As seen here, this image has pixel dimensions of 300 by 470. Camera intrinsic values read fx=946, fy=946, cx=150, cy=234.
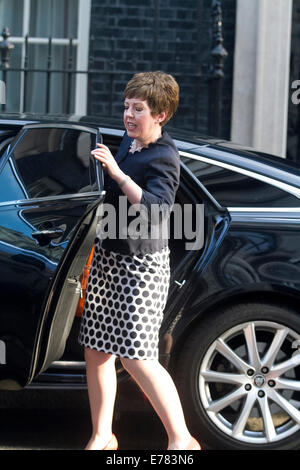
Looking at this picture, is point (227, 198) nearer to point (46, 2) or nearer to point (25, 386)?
point (25, 386)

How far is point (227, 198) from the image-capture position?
4.21 metres

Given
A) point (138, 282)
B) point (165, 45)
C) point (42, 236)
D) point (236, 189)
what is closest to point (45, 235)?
point (42, 236)

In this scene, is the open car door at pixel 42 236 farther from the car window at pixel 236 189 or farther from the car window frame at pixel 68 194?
the car window at pixel 236 189

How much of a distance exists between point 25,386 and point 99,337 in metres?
0.45

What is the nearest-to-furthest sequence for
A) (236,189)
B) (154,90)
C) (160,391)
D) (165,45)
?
(154,90) < (160,391) < (236,189) < (165,45)

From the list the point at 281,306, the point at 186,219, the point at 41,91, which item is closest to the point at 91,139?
the point at 186,219

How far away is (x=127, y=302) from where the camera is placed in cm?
371

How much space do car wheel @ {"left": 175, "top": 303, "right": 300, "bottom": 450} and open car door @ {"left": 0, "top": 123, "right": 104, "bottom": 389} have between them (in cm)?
65

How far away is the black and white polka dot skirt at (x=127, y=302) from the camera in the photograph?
370cm

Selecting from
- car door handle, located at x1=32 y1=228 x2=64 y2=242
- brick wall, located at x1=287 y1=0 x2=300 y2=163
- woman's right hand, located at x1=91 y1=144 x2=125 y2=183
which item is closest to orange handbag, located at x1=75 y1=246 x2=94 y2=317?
car door handle, located at x1=32 y1=228 x2=64 y2=242

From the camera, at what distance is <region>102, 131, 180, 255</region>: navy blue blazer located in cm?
355

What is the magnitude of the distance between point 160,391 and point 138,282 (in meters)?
0.44

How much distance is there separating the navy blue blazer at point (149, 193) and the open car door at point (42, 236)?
0.35 ft

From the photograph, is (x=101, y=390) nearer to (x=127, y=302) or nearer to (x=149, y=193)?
(x=127, y=302)
